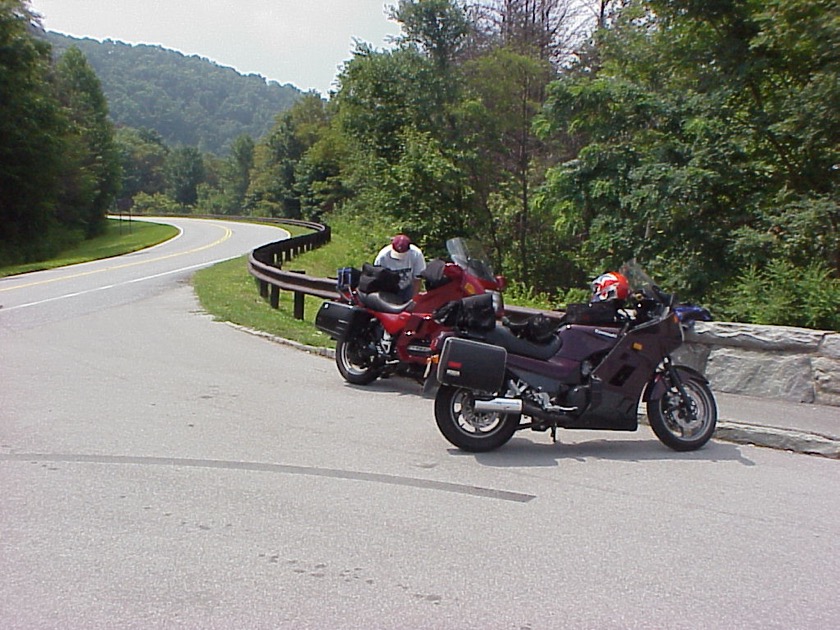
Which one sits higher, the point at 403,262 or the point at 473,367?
the point at 403,262

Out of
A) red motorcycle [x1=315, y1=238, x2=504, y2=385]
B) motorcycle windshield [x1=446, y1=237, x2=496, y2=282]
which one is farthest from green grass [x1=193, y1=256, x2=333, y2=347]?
motorcycle windshield [x1=446, y1=237, x2=496, y2=282]

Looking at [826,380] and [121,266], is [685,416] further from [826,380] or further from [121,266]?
[121,266]

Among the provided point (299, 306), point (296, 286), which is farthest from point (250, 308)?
point (296, 286)

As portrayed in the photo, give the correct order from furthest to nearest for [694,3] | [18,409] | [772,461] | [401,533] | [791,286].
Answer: [694,3], [791,286], [18,409], [772,461], [401,533]

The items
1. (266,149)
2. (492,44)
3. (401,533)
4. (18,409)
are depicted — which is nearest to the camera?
(401,533)

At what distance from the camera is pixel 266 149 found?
111938mm

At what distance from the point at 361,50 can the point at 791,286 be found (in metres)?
27.5

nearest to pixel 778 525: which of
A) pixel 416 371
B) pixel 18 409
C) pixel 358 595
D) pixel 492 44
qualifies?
pixel 358 595

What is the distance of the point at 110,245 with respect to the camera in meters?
52.8

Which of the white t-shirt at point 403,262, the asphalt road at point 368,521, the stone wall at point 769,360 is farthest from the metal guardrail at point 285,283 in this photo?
the stone wall at point 769,360

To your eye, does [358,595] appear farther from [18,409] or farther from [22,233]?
[22,233]

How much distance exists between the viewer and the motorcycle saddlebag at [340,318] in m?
10.1

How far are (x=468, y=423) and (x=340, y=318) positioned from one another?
11.5 feet

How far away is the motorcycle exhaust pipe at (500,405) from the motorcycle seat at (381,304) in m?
2.97
